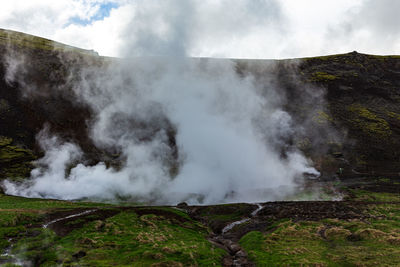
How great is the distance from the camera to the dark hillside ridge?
97.7 m

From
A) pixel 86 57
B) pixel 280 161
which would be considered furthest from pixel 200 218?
pixel 86 57

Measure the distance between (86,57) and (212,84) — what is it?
6340cm

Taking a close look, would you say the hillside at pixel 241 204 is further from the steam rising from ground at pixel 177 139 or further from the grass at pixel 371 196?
the steam rising from ground at pixel 177 139

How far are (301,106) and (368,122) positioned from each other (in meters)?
30.6

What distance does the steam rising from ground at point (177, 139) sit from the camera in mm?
81250

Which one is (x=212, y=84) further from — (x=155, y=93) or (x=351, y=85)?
(x=351, y=85)

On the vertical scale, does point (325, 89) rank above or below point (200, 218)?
above

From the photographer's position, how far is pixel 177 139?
106750 millimetres

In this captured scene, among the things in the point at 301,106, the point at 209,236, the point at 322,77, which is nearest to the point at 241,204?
the point at 209,236

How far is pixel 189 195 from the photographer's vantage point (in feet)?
263

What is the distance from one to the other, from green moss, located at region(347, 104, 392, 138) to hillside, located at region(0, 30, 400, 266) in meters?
0.50

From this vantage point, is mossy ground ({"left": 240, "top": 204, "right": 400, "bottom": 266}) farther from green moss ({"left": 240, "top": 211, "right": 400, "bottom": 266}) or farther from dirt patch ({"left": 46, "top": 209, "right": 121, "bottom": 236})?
dirt patch ({"left": 46, "top": 209, "right": 121, "bottom": 236})

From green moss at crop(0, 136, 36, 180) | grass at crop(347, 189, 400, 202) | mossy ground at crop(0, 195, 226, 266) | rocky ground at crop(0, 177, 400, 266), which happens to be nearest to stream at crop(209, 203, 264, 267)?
rocky ground at crop(0, 177, 400, 266)

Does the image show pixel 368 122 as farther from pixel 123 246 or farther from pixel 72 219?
pixel 72 219
